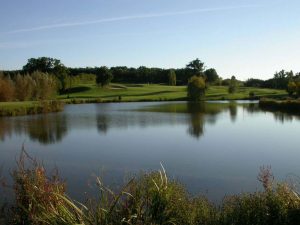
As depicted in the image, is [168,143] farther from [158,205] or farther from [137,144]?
[158,205]

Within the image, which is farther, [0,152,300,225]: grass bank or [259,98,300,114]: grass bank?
[259,98,300,114]: grass bank

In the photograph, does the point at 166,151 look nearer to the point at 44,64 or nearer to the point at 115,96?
the point at 115,96

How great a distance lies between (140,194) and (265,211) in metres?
2.31

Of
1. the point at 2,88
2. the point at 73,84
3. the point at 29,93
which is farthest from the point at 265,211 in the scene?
the point at 73,84

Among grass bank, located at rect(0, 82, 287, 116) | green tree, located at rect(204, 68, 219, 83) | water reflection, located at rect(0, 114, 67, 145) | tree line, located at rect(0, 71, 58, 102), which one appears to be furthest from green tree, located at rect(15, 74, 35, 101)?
green tree, located at rect(204, 68, 219, 83)

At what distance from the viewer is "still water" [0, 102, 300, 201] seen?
47.7 ft

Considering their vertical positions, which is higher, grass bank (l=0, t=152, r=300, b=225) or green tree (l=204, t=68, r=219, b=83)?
green tree (l=204, t=68, r=219, b=83)

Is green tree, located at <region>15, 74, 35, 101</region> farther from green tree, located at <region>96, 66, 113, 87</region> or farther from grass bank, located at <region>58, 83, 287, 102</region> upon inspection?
green tree, located at <region>96, 66, 113, 87</region>

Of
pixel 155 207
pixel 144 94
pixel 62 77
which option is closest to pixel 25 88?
pixel 62 77

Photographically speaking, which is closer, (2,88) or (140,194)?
(140,194)

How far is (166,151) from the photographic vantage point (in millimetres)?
20703

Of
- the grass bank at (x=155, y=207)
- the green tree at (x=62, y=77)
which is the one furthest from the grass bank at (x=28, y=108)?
the green tree at (x=62, y=77)

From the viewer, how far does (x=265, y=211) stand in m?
7.41

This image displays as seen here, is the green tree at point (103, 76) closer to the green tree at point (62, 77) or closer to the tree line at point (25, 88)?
the green tree at point (62, 77)
